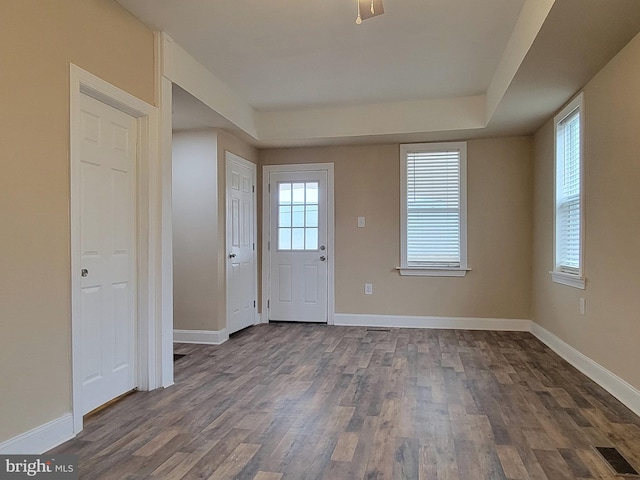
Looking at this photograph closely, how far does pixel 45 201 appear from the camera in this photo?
7.67ft

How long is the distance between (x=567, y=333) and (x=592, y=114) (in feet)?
6.28

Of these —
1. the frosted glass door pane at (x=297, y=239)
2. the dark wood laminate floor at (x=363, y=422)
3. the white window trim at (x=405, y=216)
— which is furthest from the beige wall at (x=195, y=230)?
the white window trim at (x=405, y=216)

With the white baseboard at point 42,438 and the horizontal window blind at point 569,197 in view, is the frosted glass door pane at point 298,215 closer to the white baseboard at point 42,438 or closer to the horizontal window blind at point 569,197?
the horizontal window blind at point 569,197

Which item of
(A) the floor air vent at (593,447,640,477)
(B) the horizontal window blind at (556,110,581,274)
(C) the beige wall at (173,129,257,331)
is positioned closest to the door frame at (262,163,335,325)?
(C) the beige wall at (173,129,257,331)

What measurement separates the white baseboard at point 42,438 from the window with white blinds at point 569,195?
12.5 ft

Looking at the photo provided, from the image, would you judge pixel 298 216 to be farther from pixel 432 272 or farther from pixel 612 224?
pixel 612 224

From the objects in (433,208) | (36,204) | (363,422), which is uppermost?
(433,208)

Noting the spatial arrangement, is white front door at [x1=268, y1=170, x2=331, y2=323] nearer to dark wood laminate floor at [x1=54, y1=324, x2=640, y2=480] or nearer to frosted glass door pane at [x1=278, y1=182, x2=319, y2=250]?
frosted glass door pane at [x1=278, y1=182, x2=319, y2=250]

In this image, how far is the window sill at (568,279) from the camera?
3748 millimetres

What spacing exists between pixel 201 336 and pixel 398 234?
2665 mm

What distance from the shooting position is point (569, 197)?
4156 millimetres

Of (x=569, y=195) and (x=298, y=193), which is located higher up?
(x=298, y=193)
